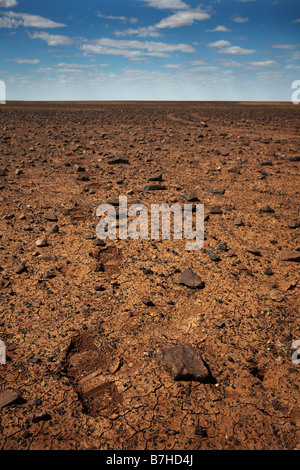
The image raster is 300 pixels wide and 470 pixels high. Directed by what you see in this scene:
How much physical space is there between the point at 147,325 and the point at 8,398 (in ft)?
4.66

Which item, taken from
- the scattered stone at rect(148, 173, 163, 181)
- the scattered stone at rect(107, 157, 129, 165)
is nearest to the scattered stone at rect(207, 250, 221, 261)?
the scattered stone at rect(148, 173, 163, 181)

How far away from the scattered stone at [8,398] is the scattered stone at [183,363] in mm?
1269

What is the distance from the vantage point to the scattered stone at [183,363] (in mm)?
2566

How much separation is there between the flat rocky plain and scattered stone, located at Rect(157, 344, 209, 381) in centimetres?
2

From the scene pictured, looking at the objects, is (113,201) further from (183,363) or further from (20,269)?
(183,363)

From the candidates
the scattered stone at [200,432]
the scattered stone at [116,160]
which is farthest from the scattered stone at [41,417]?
the scattered stone at [116,160]

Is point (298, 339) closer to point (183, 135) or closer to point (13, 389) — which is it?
point (13, 389)

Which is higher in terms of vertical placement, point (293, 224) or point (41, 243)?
point (293, 224)

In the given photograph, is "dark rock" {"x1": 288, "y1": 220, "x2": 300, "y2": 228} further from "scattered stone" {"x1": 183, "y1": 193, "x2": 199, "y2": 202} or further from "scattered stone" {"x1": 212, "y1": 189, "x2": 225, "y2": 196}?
"scattered stone" {"x1": 183, "y1": 193, "x2": 199, "y2": 202}

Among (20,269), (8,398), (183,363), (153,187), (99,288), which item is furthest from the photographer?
(153,187)

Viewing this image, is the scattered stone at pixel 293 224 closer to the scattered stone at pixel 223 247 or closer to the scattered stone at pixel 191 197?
the scattered stone at pixel 223 247

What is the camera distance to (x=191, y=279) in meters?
3.78

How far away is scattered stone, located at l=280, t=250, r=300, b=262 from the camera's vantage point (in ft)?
13.6

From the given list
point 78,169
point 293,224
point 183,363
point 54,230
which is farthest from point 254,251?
point 78,169
